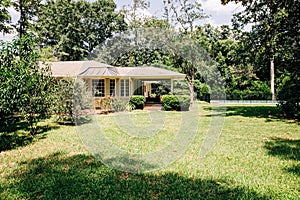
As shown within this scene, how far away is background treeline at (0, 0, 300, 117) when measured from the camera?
591 inches

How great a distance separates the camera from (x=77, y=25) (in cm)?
3759

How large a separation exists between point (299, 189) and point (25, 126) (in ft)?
36.5

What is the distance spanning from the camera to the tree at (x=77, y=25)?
1457 inches

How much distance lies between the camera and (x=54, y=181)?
4.96 meters

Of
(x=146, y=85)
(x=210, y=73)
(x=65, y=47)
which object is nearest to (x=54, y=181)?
(x=146, y=85)

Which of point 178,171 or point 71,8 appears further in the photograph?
point 71,8

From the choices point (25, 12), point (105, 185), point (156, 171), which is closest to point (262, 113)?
point (156, 171)

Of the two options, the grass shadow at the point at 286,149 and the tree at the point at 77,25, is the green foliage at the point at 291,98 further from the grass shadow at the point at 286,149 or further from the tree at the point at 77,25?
the tree at the point at 77,25

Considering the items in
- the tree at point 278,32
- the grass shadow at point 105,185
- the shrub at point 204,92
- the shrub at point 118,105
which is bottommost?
the grass shadow at point 105,185

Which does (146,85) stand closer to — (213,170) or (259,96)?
(259,96)

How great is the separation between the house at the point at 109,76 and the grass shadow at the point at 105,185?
13.2 metres

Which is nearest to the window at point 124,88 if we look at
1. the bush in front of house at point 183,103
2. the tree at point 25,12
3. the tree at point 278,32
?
the bush in front of house at point 183,103

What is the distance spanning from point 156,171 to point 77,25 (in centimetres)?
3582

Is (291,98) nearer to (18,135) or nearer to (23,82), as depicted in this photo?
(23,82)
